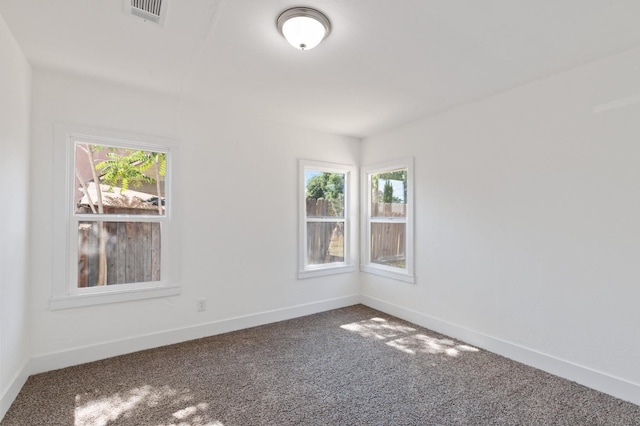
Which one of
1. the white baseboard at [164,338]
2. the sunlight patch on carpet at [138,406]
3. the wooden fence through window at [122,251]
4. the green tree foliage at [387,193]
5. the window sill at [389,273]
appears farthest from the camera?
the green tree foliage at [387,193]

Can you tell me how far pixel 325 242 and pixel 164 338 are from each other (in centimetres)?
220

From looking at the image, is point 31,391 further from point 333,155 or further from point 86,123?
point 333,155

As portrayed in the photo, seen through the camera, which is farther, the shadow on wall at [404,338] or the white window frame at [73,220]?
the shadow on wall at [404,338]

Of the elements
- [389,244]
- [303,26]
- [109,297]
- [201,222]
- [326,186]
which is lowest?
[109,297]

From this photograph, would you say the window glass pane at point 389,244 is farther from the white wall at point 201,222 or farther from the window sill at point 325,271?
the white wall at point 201,222

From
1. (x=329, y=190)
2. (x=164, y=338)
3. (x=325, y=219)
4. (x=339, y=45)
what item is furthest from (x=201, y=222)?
(x=339, y=45)

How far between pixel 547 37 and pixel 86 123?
11.8ft

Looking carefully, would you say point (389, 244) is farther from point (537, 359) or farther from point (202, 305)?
point (202, 305)

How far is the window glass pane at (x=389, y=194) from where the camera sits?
4074 millimetres

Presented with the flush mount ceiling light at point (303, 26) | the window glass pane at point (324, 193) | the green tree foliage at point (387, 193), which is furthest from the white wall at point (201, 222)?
Result: the flush mount ceiling light at point (303, 26)

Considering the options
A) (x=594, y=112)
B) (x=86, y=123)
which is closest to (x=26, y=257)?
(x=86, y=123)

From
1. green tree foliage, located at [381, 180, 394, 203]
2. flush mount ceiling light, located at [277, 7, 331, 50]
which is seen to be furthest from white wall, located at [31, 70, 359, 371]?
flush mount ceiling light, located at [277, 7, 331, 50]

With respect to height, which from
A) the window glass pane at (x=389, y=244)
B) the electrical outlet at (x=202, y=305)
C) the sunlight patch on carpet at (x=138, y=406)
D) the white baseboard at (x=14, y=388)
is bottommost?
the sunlight patch on carpet at (x=138, y=406)

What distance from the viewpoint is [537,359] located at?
2686 mm
